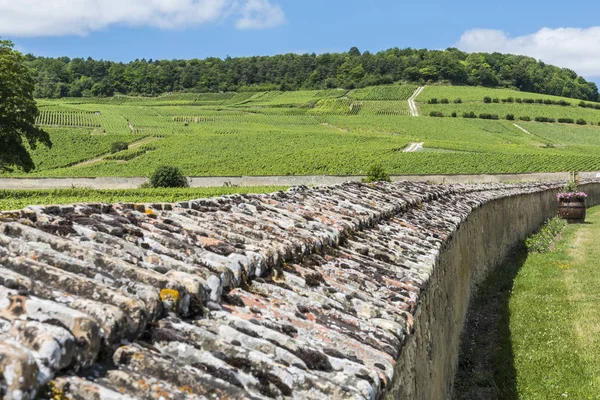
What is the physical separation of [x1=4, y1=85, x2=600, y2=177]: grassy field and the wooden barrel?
113 ft

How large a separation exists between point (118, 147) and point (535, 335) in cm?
6816

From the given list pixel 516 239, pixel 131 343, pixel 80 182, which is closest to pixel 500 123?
pixel 80 182

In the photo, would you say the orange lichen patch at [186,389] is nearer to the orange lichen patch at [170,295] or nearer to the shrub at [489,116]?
the orange lichen patch at [170,295]

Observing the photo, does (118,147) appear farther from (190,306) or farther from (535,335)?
(190,306)

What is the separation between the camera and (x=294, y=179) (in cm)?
5153

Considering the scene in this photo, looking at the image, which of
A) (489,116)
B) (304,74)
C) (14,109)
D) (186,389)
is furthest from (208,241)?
(304,74)

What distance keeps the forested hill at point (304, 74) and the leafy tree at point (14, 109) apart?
116 metres

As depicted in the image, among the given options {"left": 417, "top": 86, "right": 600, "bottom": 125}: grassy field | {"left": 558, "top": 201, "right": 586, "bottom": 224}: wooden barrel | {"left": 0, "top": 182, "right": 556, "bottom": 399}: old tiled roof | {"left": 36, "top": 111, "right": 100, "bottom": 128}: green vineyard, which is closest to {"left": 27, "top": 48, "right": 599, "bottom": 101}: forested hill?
{"left": 417, "top": 86, "right": 600, "bottom": 125}: grassy field

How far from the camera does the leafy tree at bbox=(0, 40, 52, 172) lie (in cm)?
3597

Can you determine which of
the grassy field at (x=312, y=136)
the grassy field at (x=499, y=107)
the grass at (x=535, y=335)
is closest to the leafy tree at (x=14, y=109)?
the grassy field at (x=312, y=136)

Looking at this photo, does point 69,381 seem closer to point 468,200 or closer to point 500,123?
point 468,200

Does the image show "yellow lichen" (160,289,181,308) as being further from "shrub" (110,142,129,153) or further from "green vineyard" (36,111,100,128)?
"green vineyard" (36,111,100,128)

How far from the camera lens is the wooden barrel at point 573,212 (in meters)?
23.0

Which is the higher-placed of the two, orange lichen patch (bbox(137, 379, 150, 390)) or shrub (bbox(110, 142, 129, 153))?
orange lichen patch (bbox(137, 379, 150, 390))
